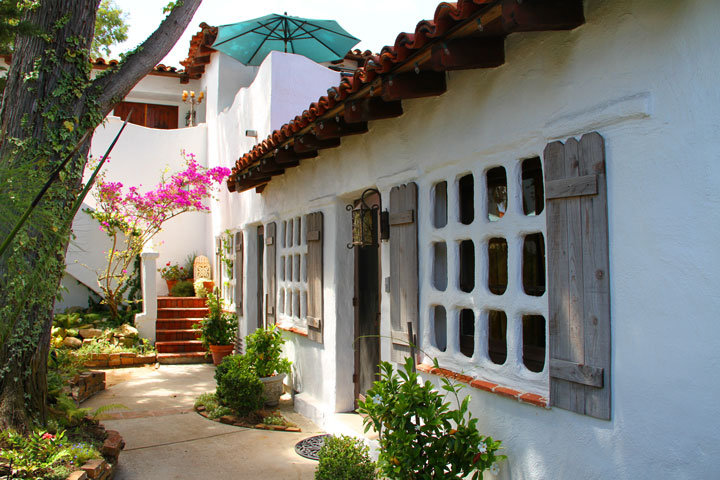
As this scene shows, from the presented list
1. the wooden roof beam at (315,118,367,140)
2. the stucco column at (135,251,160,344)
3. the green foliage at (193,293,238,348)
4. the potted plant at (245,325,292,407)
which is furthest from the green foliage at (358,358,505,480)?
the stucco column at (135,251,160,344)

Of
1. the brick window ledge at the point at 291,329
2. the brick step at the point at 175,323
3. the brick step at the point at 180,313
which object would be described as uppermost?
the brick window ledge at the point at 291,329

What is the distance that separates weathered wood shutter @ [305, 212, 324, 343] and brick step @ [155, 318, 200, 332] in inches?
209

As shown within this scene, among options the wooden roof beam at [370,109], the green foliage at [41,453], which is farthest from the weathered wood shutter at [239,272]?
the wooden roof beam at [370,109]

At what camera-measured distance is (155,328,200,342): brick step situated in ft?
35.7

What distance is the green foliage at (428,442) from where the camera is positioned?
332cm

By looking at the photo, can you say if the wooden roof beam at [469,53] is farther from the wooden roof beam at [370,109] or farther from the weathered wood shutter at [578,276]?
the wooden roof beam at [370,109]

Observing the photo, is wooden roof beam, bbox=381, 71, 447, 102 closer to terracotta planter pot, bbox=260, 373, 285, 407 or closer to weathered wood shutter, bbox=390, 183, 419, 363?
weathered wood shutter, bbox=390, 183, 419, 363

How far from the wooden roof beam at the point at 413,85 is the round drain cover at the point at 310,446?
129 inches

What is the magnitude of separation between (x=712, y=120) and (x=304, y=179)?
5119 millimetres

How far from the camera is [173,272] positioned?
42.0 feet

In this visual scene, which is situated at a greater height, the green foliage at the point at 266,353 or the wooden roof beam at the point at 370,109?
the wooden roof beam at the point at 370,109

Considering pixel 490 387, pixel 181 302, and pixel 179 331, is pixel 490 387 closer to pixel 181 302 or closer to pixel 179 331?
pixel 179 331

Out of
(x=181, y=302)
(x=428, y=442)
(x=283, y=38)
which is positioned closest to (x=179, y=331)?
(x=181, y=302)

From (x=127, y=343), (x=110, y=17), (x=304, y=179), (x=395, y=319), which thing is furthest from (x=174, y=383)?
(x=110, y=17)
